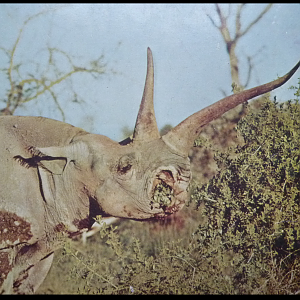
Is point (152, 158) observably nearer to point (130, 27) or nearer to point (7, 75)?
point (130, 27)

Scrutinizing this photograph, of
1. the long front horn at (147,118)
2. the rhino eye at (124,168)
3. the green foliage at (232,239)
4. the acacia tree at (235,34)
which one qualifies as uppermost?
the acacia tree at (235,34)

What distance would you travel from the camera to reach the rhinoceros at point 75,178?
3691 mm

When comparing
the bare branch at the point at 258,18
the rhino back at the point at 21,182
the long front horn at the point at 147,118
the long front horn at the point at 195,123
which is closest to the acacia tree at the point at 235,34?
the bare branch at the point at 258,18

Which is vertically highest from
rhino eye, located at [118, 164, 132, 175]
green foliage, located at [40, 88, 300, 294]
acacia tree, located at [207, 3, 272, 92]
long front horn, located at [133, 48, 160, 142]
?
acacia tree, located at [207, 3, 272, 92]

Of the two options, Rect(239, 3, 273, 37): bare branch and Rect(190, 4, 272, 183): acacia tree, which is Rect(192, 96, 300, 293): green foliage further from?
Rect(239, 3, 273, 37): bare branch

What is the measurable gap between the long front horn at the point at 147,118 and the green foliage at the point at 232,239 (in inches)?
37.1

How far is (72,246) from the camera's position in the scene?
162 inches

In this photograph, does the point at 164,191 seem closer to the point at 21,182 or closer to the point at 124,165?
the point at 124,165

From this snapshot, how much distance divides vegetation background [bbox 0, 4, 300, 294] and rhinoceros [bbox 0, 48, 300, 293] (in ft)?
0.88

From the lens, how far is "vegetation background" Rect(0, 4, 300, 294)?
4117mm

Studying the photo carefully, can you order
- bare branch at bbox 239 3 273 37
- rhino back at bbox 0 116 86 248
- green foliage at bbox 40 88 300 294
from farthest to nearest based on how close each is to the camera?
bare branch at bbox 239 3 273 37 → green foliage at bbox 40 88 300 294 → rhino back at bbox 0 116 86 248

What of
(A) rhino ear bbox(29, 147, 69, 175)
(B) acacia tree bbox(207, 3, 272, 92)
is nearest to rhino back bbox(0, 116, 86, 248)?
(A) rhino ear bbox(29, 147, 69, 175)

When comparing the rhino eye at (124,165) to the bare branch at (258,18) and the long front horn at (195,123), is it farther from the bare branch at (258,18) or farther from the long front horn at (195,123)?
the bare branch at (258,18)

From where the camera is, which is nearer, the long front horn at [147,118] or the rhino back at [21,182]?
the long front horn at [147,118]
